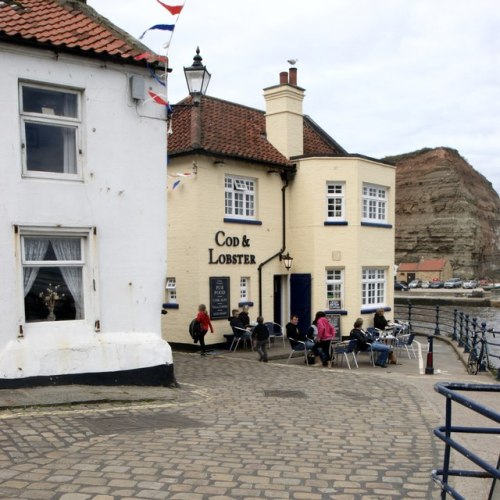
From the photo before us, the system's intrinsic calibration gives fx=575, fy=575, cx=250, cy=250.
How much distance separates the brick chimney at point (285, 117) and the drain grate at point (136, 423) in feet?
47.9

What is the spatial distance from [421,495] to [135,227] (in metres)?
6.68

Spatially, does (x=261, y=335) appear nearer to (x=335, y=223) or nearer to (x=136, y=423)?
(x=335, y=223)

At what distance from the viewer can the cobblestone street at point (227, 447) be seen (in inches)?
205

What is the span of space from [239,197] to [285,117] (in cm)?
388

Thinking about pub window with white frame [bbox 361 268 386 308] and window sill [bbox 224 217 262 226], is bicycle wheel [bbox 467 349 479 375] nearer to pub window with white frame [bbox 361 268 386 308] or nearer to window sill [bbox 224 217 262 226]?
pub window with white frame [bbox 361 268 386 308]

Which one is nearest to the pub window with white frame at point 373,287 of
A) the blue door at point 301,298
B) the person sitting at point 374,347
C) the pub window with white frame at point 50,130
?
the blue door at point 301,298

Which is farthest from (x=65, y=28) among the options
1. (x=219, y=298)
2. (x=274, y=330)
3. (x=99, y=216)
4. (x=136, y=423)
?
(x=274, y=330)

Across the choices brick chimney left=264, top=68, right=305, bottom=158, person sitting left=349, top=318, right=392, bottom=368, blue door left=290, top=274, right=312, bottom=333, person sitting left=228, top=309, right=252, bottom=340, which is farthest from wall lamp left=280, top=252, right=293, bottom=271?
person sitting left=349, top=318, right=392, bottom=368

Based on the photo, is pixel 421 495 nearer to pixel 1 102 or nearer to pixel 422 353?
pixel 1 102

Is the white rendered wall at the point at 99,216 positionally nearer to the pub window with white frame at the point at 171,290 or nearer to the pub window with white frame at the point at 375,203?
the pub window with white frame at the point at 171,290

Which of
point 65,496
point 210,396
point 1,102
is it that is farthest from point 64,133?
point 65,496

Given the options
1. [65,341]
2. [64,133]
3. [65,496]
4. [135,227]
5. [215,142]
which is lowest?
[65,496]

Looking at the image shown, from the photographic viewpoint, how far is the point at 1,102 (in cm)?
882

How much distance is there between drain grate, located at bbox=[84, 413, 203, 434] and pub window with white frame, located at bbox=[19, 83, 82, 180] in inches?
163
